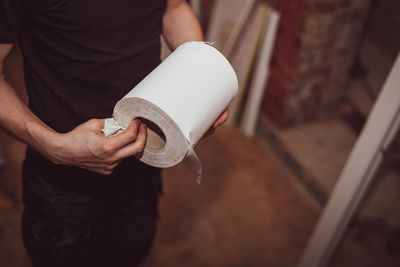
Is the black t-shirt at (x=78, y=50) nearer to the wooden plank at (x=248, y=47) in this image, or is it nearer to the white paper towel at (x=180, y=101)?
the white paper towel at (x=180, y=101)

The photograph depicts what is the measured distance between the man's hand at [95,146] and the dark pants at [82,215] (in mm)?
212

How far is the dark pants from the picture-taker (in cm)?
107

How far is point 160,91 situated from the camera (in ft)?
2.70

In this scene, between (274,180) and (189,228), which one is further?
(274,180)

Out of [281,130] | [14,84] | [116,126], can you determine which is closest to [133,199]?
[116,126]

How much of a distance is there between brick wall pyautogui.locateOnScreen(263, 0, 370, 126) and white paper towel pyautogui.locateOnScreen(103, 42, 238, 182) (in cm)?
124

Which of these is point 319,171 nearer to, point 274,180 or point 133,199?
point 274,180

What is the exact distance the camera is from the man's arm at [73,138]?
820 mm

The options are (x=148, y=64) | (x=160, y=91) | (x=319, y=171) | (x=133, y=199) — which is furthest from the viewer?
(x=319, y=171)

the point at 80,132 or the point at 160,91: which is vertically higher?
the point at 160,91

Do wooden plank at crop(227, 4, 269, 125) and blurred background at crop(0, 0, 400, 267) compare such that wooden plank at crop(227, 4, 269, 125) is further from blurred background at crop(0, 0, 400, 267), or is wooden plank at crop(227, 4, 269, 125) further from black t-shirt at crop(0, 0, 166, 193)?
black t-shirt at crop(0, 0, 166, 193)

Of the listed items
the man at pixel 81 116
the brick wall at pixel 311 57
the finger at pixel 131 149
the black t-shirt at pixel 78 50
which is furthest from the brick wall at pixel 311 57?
the finger at pixel 131 149

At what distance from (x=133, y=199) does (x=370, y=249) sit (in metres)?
1.40

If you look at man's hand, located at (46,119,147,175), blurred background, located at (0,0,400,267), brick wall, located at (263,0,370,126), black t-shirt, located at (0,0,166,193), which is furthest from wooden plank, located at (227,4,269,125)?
man's hand, located at (46,119,147,175)
